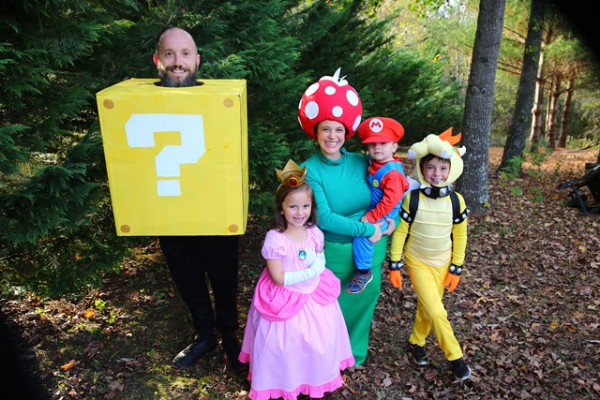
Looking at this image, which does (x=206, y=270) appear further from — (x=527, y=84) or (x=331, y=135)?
(x=527, y=84)

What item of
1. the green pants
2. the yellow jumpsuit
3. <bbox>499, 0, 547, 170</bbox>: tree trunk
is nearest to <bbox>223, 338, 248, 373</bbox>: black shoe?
the green pants

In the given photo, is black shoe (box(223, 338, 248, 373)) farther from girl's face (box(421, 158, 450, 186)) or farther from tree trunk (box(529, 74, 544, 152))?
tree trunk (box(529, 74, 544, 152))

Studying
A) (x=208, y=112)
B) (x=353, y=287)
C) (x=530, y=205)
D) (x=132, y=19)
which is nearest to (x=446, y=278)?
(x=353, y=287)

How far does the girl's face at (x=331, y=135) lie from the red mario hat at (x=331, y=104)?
0.03 metres

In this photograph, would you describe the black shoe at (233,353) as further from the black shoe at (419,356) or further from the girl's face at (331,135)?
the girl's face at (331,135)

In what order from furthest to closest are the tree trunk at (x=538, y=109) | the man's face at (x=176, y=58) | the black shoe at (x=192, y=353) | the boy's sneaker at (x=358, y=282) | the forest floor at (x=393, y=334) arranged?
the tree trunk at (x=538, y=109)
the black shoe at (x=192, y=353)
the forest floor at (x=393, y=334)
the boy's sneaker at (x=358, y=282)
the man's face at (x=176, y=58)

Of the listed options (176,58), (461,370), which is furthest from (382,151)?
(461,370)

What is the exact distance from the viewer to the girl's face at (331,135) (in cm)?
248

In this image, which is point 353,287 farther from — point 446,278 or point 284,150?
point 284,150

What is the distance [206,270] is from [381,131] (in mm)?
1557

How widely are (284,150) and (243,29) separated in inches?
46.9

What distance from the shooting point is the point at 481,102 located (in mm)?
5840

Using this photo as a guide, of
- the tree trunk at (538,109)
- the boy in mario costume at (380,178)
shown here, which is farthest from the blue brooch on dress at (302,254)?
the tree trunk at (538,109)

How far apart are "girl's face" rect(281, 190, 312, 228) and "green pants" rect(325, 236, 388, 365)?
37 cm
